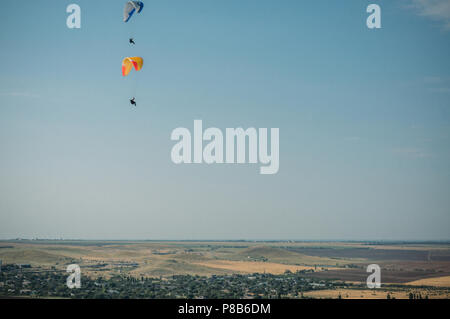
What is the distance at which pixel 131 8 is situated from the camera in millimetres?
41312

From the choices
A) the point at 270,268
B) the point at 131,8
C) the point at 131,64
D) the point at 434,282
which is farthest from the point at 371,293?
the point at 131,8

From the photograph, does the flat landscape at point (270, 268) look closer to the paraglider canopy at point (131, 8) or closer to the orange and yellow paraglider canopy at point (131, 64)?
the orange and yellow paraglider canopy at point (131, 64)

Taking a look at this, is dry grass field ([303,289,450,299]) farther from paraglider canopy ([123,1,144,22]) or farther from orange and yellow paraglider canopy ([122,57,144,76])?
paraglider canopy ([123,1,144,22])

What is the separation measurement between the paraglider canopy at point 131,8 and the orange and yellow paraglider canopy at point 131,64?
4.26 m

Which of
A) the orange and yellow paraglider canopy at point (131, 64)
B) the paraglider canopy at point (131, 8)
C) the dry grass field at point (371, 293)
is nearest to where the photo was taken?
the paraglider canopy at point (131, 8)

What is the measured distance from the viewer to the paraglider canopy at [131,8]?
135 ft

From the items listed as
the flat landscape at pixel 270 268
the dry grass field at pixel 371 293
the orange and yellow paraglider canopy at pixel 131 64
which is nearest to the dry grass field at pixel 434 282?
the flat landscape at pixel 270 268

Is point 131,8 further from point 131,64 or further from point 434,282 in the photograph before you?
point 434,282

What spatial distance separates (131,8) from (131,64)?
5.02 metres

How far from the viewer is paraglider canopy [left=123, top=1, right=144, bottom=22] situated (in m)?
41.0
